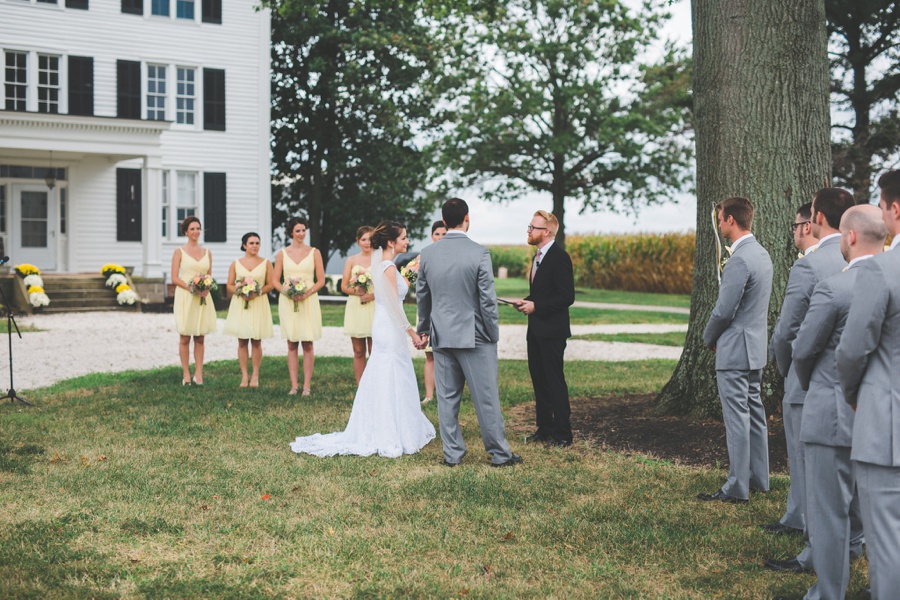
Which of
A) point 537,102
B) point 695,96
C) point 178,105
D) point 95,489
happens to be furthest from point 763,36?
point 537,102

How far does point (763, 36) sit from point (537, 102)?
24.8 metres

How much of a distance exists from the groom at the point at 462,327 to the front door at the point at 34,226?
2170 cm

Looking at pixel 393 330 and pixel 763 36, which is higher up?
pixel 763 36

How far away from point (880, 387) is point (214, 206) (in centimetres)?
2637

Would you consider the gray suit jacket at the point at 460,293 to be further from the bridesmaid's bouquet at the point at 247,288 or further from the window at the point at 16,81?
the window at the point at 16,81

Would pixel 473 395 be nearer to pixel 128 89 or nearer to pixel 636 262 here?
pixel 128 89

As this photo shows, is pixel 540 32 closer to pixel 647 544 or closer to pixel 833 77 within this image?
pixel 833 77

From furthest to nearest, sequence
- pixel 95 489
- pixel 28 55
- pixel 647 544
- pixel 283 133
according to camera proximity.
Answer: pixel 283 133
pixel 28 55
pixel 95 489
pixel 647 544

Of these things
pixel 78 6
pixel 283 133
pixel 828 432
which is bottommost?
pixel 828 432

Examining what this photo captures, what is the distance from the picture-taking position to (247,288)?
37.9 ft

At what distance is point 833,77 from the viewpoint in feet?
103

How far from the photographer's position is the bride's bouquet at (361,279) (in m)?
10.5

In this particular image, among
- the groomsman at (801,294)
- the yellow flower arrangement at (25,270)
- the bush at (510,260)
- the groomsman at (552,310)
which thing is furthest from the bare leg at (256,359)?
the bush at (510,260)

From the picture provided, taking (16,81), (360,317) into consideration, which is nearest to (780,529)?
(360,317)
